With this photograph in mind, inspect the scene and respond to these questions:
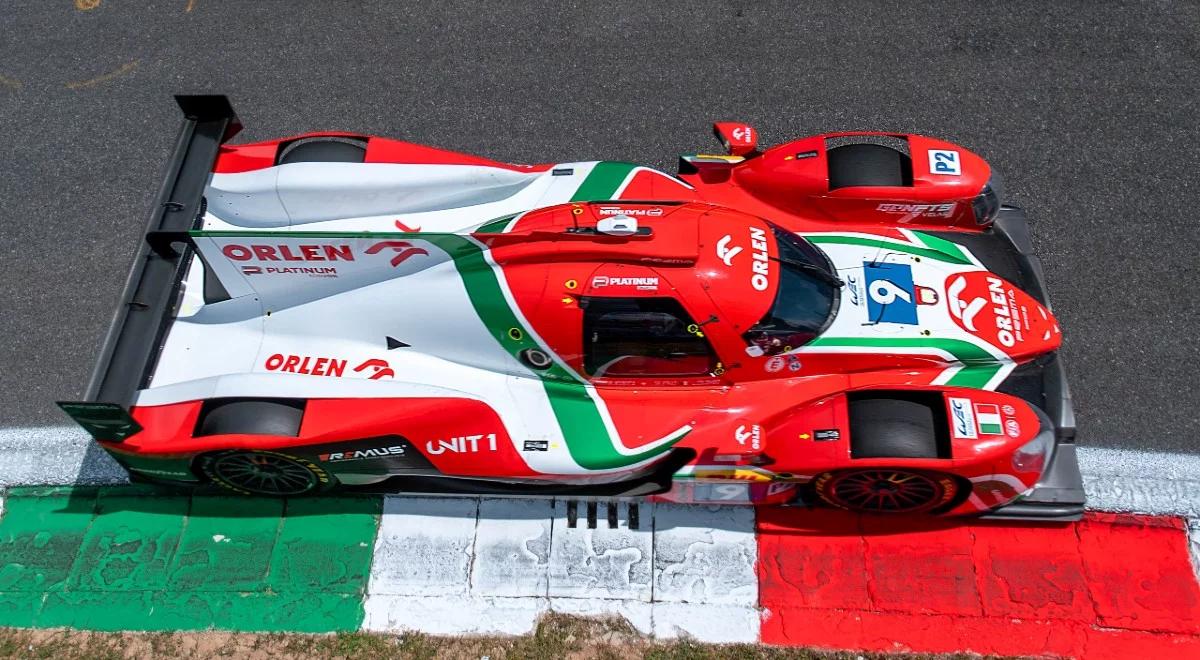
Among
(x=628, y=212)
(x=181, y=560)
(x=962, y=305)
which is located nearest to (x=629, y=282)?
(x=628, y=212)

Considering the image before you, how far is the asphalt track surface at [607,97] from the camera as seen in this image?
23.0 ft

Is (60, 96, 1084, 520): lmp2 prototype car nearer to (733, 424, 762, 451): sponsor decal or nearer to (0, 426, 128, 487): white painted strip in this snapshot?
(733, 424, 762, 451): sponsor decal

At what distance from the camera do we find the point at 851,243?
227 inches

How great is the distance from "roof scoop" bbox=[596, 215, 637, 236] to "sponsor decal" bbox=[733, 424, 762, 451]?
1360 millimetres

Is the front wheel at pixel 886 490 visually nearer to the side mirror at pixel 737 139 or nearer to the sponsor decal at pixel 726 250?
the sponsor decal at pixel 726 250

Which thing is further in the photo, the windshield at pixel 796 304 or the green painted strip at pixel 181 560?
the green painted strip at pixel 181 560

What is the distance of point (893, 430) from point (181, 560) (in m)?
4.86

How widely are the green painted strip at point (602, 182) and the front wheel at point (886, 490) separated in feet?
8.28

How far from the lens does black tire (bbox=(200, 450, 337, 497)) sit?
518 centimetres

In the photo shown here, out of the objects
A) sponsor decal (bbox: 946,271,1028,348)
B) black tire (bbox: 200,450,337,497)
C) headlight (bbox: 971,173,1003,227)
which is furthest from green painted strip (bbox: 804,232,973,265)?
black tire (bbox: 200,450,337,497)

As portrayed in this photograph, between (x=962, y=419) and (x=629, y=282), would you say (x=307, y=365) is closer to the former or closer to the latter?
(x=629, y=282)

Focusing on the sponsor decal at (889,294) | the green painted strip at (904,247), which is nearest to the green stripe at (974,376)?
the sponsor decal at (889,294)

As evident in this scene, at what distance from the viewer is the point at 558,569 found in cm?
571

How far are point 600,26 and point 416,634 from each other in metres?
5.94
